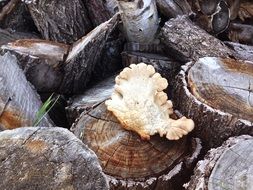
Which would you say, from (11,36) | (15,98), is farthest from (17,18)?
(15,98)

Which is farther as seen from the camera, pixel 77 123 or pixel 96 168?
pixel 77 123

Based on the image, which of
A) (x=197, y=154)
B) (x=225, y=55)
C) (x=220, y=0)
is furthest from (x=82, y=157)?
(x=220, y=0)

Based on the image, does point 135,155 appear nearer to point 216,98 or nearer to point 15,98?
point 216,98

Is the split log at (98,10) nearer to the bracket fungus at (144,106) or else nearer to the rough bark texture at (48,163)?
the bracket fungus at (144,106)

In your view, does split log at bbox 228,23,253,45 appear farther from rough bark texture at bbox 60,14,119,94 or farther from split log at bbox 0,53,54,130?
split log at bbox 0,53,54,130

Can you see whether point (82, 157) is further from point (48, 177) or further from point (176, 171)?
point (176, 171)

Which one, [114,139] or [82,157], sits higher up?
[82,157]

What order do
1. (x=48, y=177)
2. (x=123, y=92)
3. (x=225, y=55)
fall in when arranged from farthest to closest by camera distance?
1. (x=225, y=55)
2. (x=123, y=92)
3. (x=48, y=177)
